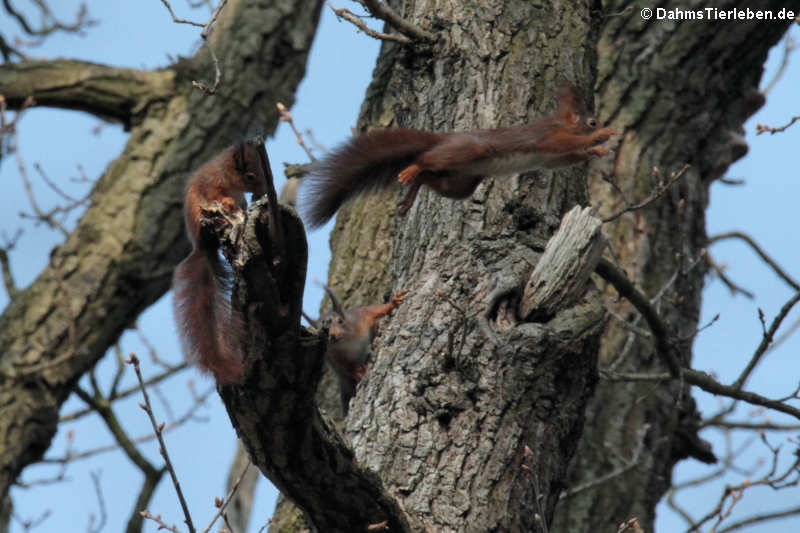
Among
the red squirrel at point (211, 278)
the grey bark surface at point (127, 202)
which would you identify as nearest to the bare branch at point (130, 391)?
the grey bark surface at point (127, 202)

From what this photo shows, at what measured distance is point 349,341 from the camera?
4570 millimetres

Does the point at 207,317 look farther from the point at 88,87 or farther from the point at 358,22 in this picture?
the point at 88,87

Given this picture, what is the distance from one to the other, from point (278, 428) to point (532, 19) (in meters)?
2.09

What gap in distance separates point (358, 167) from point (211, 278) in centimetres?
78

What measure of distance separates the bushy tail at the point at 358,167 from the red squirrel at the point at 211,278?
188mm

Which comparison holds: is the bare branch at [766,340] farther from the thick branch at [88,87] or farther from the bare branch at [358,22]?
the thick branch at [88,87]

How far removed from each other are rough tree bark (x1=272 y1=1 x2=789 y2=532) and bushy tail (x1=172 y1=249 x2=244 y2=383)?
0.64 meters

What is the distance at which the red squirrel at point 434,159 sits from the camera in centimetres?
322

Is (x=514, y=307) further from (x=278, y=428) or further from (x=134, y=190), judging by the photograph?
(x=134, y=190)

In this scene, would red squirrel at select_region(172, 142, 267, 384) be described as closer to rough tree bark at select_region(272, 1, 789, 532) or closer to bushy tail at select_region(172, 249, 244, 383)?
bushy tail at select_region(172, 249, 244, 383)

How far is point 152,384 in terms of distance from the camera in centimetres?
682

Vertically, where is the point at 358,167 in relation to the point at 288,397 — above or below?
above

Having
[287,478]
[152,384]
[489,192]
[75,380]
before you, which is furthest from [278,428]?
[152,384]

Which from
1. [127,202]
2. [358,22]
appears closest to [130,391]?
[127,202]
